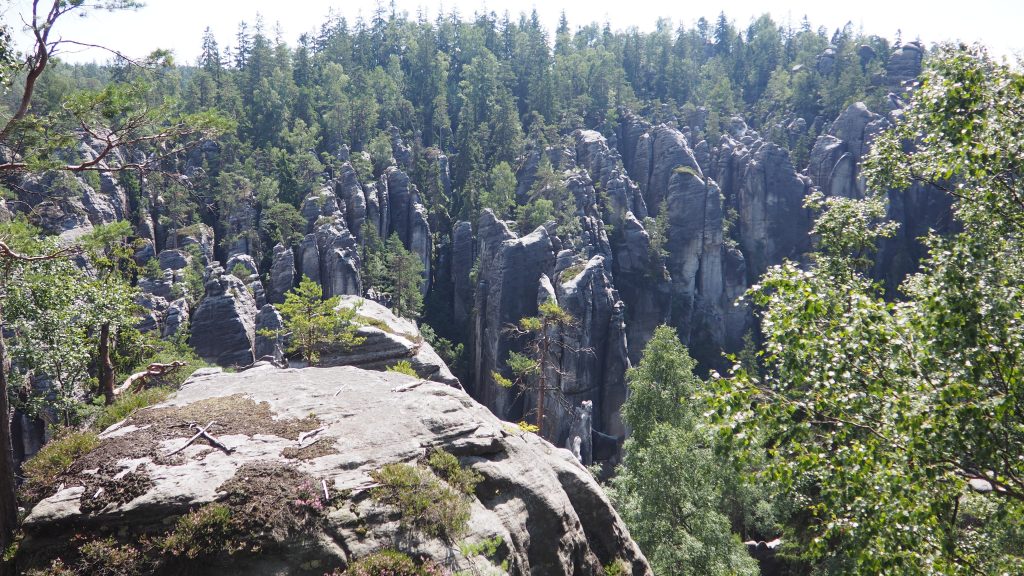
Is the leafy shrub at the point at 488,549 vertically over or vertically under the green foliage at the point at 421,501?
under

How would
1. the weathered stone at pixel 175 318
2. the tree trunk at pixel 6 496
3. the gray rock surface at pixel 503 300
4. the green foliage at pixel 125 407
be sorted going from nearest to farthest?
1. the tree trunk at pixel 6 496
2. the green foliage at pixel 125 407
3. the weathered stone at pixel 175 318
4. the gray rock surface at pixel 503 300

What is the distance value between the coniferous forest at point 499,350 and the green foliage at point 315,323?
0.20 metres

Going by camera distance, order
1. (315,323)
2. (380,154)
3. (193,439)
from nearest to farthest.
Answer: (193,439), (315,323), (380,154)

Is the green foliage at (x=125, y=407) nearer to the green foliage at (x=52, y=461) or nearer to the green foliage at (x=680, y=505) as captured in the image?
the green foliage at (x=52, y=461)

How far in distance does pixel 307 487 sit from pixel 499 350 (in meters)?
44.1

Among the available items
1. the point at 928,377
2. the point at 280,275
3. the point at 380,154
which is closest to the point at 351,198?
the point at 380,154

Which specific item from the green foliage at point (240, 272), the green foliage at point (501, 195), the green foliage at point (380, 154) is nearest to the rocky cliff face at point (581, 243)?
the green foliage at point (240, 272)

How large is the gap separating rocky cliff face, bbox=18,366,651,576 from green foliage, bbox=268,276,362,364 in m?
8.35

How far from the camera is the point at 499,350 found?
52906mm

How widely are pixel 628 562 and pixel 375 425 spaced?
7.59m

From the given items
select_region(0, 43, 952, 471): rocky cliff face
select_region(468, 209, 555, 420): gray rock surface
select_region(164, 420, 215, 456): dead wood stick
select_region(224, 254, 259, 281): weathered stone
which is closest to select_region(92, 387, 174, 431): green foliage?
select_region(164, 420, 215, 456): dead wood stick

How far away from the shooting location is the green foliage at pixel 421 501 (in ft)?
30.2

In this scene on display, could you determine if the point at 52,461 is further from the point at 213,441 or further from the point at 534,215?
the point at 534,215

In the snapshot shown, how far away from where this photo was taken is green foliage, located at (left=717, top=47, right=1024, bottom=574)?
20.9ft
